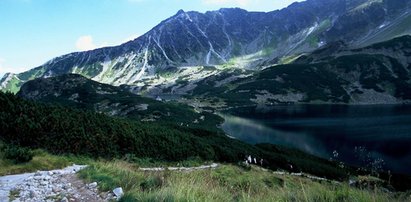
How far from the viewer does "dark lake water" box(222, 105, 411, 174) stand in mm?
76812

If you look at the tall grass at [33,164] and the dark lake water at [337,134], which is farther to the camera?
the dark lake water at [337,134]

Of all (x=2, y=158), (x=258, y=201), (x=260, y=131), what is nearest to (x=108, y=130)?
(x=2, y=158)

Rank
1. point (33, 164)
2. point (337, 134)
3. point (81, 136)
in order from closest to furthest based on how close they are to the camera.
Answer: point (33, 164) → point (81, 136) → point (337, 134)

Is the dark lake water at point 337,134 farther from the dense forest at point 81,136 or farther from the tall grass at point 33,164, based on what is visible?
the tall grass at point 33,164

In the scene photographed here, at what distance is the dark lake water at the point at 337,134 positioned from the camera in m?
76.8

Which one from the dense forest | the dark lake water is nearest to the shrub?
the dense forest

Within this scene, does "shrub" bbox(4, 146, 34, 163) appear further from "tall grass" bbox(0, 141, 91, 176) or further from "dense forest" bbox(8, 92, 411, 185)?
"dense forest" bbox(8, 92, 411, 185)

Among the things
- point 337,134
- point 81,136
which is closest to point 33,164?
point 81,136

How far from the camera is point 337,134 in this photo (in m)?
104

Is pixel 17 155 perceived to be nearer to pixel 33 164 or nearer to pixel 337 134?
pixel 33 164

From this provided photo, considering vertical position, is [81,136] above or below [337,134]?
above

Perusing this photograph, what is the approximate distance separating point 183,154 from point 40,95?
169 metres

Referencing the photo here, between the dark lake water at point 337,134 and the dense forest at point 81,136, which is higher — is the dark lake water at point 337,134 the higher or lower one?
the lower one

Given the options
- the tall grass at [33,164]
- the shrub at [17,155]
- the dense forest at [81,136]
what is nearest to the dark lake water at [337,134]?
the dense forest at [81,136]
